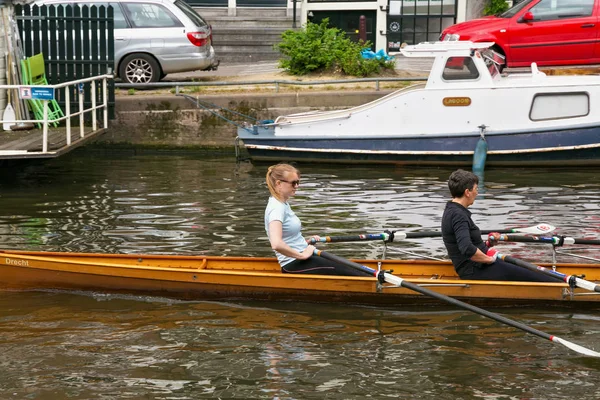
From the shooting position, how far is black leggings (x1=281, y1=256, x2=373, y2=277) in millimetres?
9508

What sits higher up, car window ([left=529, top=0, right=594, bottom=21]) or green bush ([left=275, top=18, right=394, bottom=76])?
car window ([left=529, top=0, right=594, bottom=21])

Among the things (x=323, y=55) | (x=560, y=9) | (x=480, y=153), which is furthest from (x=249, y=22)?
(x=480, y=153)

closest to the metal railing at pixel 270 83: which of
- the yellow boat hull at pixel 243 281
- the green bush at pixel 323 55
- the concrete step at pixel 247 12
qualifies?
the green bush at pixel 323 55

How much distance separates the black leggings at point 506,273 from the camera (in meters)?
9.36

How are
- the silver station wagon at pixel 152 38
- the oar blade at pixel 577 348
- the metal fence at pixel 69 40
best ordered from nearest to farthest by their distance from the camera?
the oar blade at pixel 577 348 < the metal fence at pixel 69 40 < the silver station wagon at pixel 152 38

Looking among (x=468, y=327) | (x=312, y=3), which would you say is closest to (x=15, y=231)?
(x=468, y=327)

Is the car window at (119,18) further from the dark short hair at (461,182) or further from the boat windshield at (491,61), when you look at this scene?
the dark short hair at (461,182)

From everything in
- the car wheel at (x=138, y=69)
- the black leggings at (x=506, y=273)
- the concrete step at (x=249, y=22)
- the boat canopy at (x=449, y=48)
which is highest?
the concrete step at (x=249, y=22)

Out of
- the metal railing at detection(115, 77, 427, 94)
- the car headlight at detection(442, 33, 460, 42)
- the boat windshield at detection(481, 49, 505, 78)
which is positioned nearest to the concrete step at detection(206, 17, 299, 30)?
the metal railing at detection(115, 77, 427, 94)

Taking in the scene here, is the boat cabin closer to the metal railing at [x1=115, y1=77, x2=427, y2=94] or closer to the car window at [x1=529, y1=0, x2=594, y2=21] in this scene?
the metal railing at [x1=115, y1=77, x2=427, y2=94]

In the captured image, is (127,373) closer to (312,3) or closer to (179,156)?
(179,156)

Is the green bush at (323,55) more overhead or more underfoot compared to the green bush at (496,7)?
more underfoot

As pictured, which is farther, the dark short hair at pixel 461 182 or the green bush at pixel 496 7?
the green bush at pixel 496 7

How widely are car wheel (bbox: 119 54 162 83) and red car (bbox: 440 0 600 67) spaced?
5.74m
